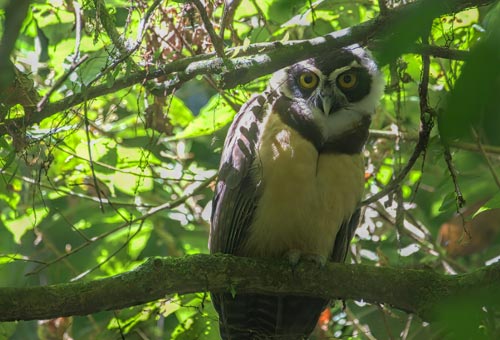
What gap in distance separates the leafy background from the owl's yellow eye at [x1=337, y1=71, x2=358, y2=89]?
239mm

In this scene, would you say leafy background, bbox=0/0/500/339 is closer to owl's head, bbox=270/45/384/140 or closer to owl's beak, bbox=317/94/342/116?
owl's head, bbox=270/45/384/140

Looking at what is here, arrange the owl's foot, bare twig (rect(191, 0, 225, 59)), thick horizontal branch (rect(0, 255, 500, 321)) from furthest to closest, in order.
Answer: the owl's foot → bare twig (rect(191, 0, 225, 59)) → thick horizontal branch (rect(0, 255, 500, 321))

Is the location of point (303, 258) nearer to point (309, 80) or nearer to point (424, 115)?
point (424, 115)

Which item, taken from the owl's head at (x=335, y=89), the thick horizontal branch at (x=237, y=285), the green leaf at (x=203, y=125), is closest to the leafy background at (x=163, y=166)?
the green leaf at (x=203, y=125)

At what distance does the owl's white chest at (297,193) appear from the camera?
13.3 ft

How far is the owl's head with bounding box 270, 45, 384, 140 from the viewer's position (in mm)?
4289

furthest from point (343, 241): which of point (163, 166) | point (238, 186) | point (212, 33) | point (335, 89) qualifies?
point (212, 33)

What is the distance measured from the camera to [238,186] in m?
4.19

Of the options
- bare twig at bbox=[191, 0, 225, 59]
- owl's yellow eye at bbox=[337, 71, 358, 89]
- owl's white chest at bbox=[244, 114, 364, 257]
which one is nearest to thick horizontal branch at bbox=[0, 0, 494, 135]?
bare twig at bbox=[191, 0, 225, 59]

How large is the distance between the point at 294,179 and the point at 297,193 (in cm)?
10

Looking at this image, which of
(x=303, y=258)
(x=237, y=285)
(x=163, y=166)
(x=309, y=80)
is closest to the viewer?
(x=237, y=285)

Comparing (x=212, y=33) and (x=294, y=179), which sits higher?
(x=212, y=33)

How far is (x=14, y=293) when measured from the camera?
2.95 meters

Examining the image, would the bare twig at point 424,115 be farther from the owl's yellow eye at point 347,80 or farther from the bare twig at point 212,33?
the bare twig at point 212,33
